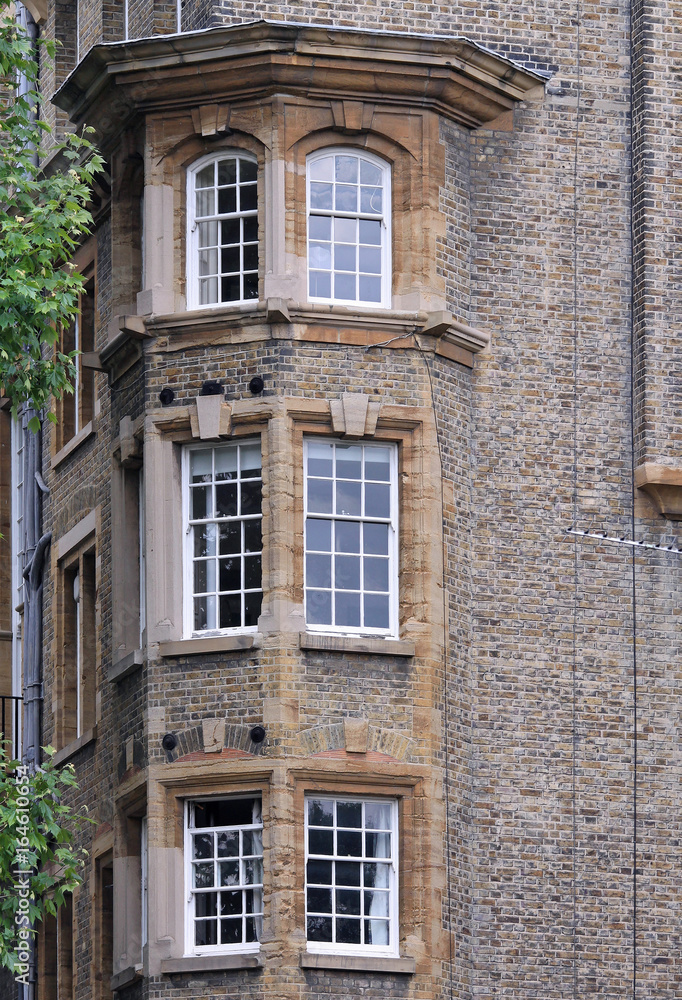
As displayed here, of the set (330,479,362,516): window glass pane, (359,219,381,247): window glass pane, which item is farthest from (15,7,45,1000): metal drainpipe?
(330,479,362,516): window glass pane

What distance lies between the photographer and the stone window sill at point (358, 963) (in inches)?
1102

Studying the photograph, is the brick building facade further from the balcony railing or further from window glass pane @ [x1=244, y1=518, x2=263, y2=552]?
the balcony railing

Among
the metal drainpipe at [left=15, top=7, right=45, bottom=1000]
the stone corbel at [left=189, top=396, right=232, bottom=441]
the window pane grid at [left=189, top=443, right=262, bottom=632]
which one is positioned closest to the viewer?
the window pane grid at [left=189, top=443, right=262, bottom=632]

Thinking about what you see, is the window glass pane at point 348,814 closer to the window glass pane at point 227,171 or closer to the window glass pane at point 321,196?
the window glass pane at point 321,196

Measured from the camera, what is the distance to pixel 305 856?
28469mm

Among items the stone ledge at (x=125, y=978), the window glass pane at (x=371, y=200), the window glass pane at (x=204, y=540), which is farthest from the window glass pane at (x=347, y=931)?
the window glass pane at (x=371, y=200)

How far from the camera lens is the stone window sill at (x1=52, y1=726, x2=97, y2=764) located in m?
32.2

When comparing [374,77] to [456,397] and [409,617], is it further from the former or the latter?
[409,617]

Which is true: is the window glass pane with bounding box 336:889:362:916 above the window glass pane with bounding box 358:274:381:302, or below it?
below

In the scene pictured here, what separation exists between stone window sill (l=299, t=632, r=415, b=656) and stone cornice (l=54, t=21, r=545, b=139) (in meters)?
6.28

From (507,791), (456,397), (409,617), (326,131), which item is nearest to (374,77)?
(326,131)

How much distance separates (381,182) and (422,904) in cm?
830

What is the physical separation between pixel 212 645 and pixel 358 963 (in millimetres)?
3802

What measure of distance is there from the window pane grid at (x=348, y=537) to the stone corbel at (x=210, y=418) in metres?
1.00
